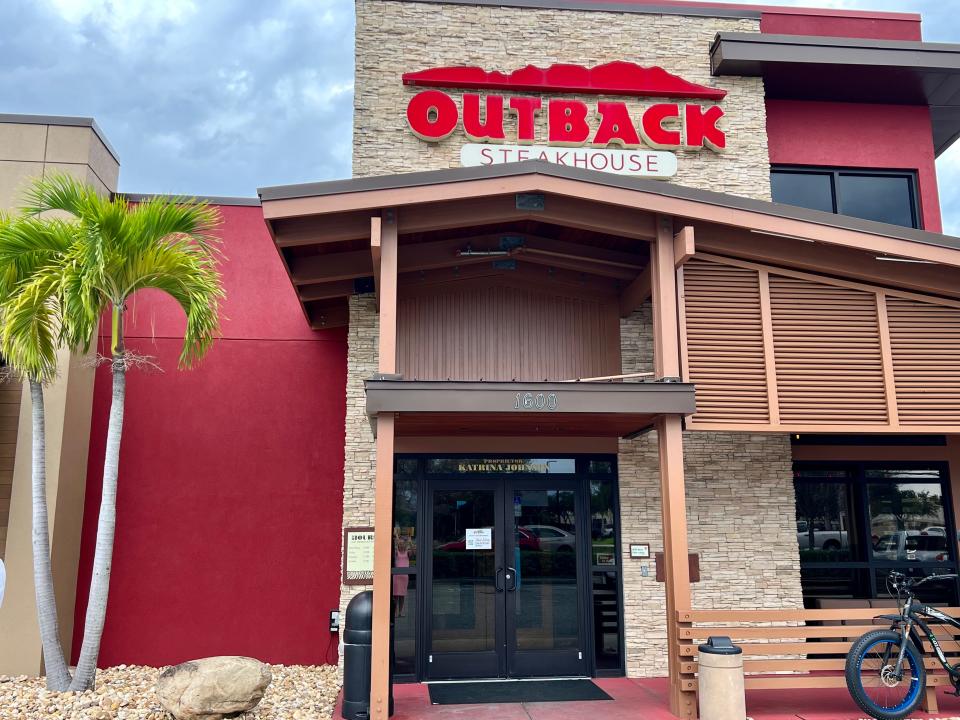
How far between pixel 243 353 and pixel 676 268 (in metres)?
6.32

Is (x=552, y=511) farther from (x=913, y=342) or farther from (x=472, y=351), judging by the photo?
(x=913, y=342)

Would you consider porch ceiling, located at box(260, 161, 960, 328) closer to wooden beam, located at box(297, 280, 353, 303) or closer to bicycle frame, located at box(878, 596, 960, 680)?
wooden beam, located at box(297, 280, 353, 303)

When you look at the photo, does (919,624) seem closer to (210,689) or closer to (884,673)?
(884,673)

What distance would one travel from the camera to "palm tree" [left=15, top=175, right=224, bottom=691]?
793 cm

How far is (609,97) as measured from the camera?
11.3 meters

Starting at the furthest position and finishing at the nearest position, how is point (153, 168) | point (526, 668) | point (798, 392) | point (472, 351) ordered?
1. point (153, 168)
2. point (472, 351)
3. point (526, 668)
4. point (798, 392)

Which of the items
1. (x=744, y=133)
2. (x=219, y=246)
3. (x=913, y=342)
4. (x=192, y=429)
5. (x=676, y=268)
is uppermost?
(x=744, y=133)

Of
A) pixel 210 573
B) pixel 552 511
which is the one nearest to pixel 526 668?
pixel 552 511

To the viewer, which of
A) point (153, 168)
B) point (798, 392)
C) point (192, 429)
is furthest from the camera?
point (153, 168)

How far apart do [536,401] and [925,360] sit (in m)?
4.71

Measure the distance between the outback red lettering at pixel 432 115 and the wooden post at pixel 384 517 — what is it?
3.38 metres

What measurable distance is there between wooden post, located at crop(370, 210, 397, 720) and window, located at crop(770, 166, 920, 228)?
23.3 ft

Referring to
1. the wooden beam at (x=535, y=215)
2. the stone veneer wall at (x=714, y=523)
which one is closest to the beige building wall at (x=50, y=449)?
the wooden beam at (x=535, y=215)

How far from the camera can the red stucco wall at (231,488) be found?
10547mm
